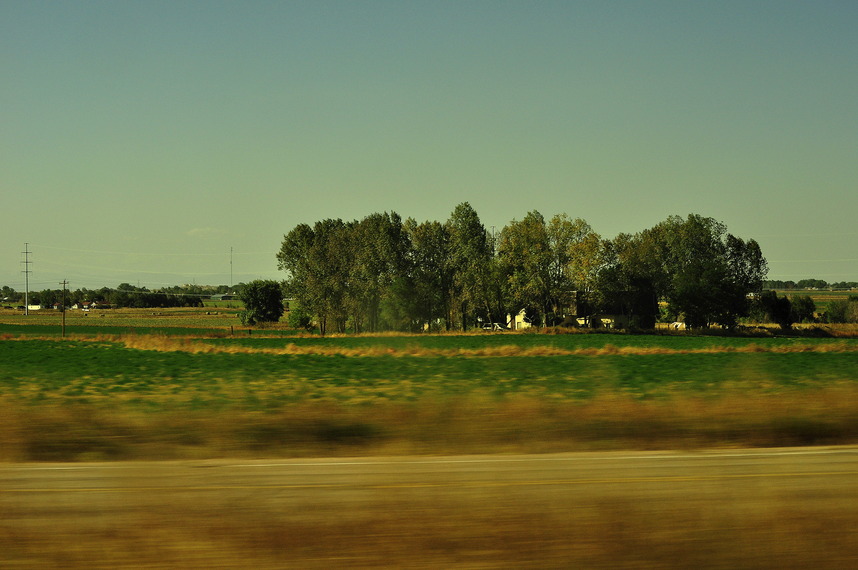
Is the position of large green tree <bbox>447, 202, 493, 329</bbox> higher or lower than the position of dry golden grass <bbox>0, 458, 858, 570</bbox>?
higher

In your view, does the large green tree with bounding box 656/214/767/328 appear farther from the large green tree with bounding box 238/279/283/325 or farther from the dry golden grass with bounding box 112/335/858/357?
the large green tree with bounding box 238/279/283/325

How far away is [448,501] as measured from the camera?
8.28m

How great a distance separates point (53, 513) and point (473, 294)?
86.4m

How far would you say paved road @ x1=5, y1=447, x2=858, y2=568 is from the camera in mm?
6898

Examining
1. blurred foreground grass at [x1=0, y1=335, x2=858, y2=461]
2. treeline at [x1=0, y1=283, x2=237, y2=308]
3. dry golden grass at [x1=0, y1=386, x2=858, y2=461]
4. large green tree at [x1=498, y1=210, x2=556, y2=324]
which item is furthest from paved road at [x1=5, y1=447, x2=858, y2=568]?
treeline at [x1=0, y1=283, x2=237, y2=308]

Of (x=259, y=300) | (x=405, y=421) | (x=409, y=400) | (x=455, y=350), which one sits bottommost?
(x=455, y=350)

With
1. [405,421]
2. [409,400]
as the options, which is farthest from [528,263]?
[405,421]

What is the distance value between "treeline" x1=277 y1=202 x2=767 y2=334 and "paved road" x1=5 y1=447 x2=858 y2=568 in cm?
7972

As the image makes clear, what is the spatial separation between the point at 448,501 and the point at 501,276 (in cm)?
8610

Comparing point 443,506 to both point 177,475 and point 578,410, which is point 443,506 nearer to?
point 177,475

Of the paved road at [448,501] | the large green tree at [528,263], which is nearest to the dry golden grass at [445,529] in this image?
the paved road at [448,501]

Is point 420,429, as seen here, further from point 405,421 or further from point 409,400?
point 409,400

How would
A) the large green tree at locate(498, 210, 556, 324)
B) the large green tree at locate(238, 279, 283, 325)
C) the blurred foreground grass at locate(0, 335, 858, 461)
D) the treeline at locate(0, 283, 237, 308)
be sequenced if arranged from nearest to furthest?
the blurred foreground grass at locate(0, 335, 858, 461)
the large green tree at locate(498, 210, 556, 324)
the large green tree at locate(238, 279, 283, 325)
the treeline at locate(0, 283, 237, 308)

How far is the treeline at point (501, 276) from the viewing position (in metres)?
91.5
